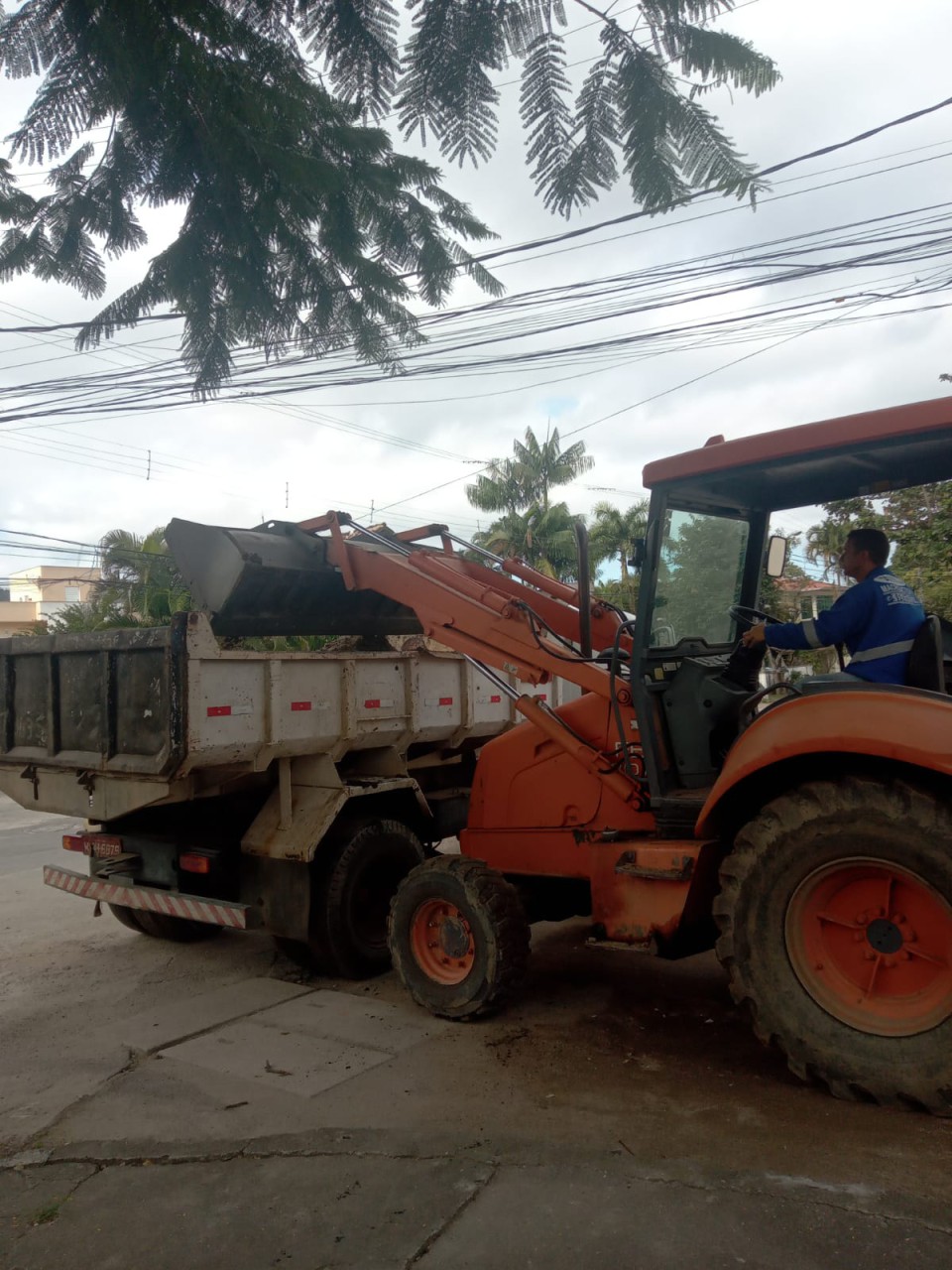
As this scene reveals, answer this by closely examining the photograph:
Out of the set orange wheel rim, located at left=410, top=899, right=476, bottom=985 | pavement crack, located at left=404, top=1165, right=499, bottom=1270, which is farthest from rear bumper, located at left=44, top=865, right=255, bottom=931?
pavement crack, located at left=404, top=1165, right=499, bottom=1270

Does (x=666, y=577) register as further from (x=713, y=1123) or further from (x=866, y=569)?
(x=713, y=1123)

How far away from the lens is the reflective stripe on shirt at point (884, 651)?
3.83 metres

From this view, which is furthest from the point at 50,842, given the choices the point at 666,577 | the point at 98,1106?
the point at 666,577

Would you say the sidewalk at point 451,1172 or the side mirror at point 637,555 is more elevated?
the side mirror at point 637,555

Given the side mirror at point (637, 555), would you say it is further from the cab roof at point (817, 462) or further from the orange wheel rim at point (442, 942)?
the orange wheel rim at point (442, 942)

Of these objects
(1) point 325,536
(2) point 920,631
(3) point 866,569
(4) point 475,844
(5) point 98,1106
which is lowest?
(5) point 98,1106

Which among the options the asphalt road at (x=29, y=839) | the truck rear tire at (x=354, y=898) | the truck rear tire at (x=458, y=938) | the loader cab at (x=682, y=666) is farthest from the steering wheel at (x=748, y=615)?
the asphalt road at (x=29, y=839)

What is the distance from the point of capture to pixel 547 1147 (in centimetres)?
350

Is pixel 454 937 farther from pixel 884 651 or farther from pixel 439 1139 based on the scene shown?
pixel 884 651

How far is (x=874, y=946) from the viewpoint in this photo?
3.60 meters

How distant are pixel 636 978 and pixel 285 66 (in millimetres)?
4837

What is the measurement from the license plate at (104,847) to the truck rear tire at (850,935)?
385 centimetres

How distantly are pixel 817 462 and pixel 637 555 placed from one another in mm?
877

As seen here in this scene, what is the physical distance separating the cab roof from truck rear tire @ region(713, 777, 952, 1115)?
1.31 m
